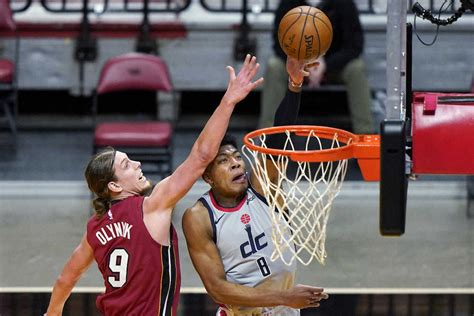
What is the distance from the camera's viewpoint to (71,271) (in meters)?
5.22

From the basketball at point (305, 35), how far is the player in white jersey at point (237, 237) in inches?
3.9

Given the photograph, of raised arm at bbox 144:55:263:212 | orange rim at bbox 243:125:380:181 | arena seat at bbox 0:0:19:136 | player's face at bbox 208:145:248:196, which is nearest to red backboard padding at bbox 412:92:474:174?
orange rim at bbox 243:125:380:181

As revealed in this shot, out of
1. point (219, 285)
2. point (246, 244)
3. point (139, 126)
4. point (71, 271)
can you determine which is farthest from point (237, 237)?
point (139, 126)

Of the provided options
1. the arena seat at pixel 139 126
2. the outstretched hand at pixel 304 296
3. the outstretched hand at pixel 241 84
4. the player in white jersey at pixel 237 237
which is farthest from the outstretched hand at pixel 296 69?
the arena seat at pixel 139 126

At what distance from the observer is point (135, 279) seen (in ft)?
16.5

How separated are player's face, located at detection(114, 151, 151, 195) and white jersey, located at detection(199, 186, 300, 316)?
29cm

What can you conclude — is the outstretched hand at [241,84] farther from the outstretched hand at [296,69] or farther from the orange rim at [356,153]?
the outstretched hand at [296,69]

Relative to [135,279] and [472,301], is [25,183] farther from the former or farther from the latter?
[135,279]

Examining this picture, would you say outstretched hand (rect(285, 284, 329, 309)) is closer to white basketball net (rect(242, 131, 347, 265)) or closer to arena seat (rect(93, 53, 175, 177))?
white basketball net (rect(242, 131, 347, 265))

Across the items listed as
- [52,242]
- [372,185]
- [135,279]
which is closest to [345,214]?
[372,185]

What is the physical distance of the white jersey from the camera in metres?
5.22

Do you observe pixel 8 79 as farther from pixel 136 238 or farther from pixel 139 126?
pixel 136 238

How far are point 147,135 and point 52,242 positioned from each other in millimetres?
1064

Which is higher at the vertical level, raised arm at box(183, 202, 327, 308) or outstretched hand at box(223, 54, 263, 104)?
outstretched hand at box(223, 54, 263, 104)
